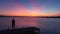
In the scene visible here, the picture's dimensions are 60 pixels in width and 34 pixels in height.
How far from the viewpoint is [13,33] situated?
315 inches

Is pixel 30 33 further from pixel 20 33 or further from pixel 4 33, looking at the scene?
pixel 4 33

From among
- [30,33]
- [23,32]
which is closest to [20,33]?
[23,32]

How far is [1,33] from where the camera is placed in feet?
27.0

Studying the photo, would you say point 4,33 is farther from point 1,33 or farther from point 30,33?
point 30,33

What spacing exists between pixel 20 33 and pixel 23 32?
0.77ft

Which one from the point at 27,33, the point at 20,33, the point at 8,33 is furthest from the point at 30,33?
the point at 8,33

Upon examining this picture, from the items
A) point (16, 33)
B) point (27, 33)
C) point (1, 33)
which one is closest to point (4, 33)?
point (1, 33)

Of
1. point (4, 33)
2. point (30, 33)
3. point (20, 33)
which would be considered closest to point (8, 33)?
point (4, 33)

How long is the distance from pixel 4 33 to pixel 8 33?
11.4 inches

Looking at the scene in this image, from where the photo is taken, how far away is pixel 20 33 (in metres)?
7.96

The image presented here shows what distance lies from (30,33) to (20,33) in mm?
776

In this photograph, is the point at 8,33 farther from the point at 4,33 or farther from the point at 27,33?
the point at 27,33

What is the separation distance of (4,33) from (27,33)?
150 cm

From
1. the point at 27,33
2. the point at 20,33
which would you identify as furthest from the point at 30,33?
the point at 20,33
